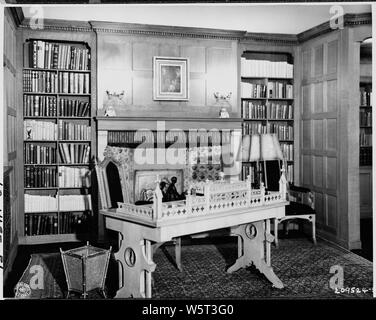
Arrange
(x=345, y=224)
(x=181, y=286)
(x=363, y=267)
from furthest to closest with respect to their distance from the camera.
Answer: (x=345, y=224) → (x=363, y=267) → (x=181, y=286)

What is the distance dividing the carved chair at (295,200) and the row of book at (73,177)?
7.39 ft

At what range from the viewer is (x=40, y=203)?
539 centimetres

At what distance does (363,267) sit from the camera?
14.2 feet

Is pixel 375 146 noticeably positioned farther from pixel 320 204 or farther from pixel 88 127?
pixel 88 127

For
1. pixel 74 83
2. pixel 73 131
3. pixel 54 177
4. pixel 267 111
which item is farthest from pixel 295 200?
pixel 74 83

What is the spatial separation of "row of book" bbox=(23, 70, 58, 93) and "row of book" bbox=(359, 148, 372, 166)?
4.27m

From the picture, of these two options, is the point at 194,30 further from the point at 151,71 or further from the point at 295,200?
the point at 295,200

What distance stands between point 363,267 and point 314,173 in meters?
1.68

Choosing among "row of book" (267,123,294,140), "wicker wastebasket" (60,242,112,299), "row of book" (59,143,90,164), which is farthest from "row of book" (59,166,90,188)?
"row of book" (267,123,294,140)

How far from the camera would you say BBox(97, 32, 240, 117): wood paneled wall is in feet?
18.1

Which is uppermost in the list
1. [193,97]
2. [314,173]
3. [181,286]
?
[193,97]

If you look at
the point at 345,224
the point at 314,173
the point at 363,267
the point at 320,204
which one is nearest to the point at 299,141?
the point at 314,173

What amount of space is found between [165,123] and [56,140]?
4.32 ft

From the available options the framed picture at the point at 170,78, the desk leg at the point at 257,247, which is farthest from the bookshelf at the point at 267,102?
the desk leg at the point at 257,247
